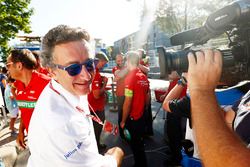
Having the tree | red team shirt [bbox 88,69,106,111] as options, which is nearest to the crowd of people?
red team shirt [bbox 88,69,106,111]

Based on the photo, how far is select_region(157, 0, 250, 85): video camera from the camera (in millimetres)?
1015

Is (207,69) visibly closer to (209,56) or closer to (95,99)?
(209,56)

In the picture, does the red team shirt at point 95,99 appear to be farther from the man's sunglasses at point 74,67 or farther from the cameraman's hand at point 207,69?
the cameraman's hand at point 207,69

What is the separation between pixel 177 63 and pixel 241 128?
0.41 m

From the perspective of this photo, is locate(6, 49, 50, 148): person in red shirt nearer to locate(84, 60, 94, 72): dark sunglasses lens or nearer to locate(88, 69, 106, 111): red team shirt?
locate(88, 69, 106, 111): red team shirt

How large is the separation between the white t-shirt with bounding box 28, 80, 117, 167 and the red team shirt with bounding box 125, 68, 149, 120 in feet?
6.17

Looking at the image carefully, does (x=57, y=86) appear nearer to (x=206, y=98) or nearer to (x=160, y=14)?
(x=206, y=98)

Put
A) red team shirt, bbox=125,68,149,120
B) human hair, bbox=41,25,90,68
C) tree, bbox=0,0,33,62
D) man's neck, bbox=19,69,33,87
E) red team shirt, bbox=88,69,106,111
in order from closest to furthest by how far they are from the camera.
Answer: human hair, bbox=41,25,90,68, man's neck, bbox=19,69,33,87, red team shirt, bbox=125,68,149,120, red team shirt, bbox=88,69,106,111, tree, bbox=0,0,33,62

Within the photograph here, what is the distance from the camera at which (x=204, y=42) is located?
129cm

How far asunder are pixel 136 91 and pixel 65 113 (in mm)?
2044

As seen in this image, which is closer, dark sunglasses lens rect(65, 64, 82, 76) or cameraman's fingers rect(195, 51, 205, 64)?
cameraman's fingers rect(195, 51, 205, 64)

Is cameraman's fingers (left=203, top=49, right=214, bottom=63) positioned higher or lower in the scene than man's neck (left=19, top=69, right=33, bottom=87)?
higher

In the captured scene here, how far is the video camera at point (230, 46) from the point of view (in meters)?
1.01

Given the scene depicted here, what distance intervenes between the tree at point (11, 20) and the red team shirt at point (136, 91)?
18369 mm
